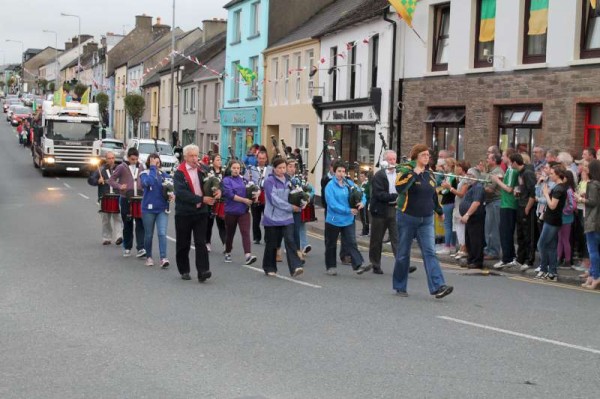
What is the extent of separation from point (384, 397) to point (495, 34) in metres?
16.7

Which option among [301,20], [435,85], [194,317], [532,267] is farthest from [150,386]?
[301,20]

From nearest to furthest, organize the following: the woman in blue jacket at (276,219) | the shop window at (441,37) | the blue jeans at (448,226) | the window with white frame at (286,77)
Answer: the woman in blue jacket at (276,219), the blue jeans at (448,226), the shop window at (441,37), the window with white frame at (286,77)

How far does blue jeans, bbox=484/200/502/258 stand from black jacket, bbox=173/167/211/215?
5886 millimetres

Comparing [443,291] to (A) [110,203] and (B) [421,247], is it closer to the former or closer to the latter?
(B) [421,247]

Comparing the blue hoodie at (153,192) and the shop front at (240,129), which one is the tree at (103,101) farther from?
the blue hoodie at (153,192)

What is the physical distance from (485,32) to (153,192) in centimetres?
1151

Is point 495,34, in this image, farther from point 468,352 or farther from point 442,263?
point 468,352

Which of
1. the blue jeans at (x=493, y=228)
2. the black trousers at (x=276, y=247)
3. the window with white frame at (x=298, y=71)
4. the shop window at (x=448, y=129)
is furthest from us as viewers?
the window with white frame at (x=298, y=71)

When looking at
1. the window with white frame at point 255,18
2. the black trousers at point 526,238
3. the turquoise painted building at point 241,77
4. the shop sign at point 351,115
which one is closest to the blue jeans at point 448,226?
the black trousers at point 526,238

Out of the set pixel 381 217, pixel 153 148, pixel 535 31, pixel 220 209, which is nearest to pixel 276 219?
pixel 381 217

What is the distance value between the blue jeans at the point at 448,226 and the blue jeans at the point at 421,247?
563 centimetres

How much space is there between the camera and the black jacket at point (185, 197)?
41.9 feet

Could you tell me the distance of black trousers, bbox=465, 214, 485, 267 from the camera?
1536 cm

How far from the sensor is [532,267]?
15.3 m
